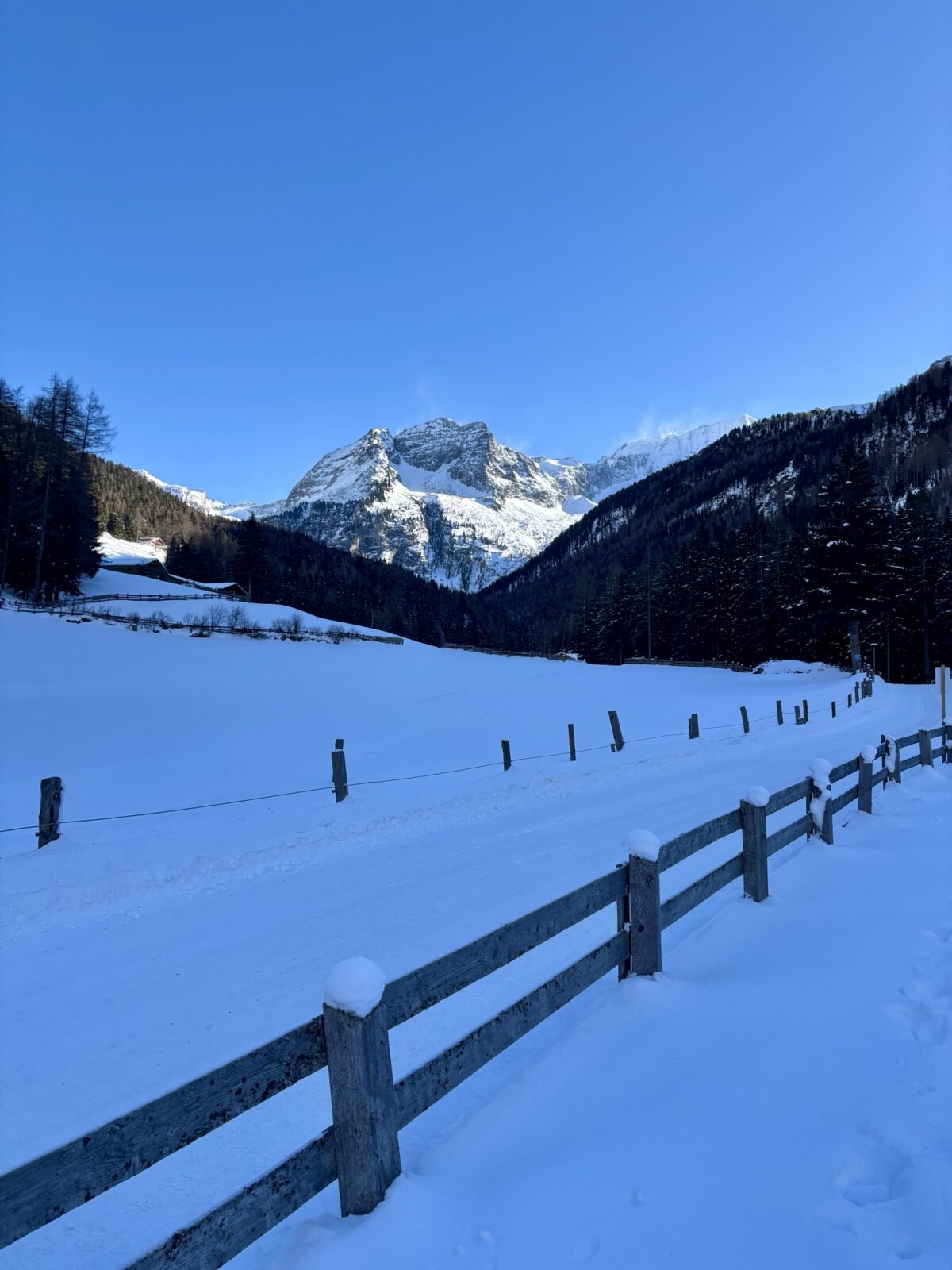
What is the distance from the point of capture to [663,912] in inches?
188

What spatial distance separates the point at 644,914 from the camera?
4.57 metres

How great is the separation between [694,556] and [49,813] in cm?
6402

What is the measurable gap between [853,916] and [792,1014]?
2.27 metres

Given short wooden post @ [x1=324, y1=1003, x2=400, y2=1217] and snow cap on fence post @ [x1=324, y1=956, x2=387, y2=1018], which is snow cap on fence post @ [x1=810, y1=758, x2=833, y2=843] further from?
snow cap on fence post @ [x1=324, y1=956, x2=387, y2=1018]

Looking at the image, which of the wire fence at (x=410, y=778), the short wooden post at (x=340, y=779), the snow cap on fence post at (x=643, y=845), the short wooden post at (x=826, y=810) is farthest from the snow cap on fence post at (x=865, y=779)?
the short wooden post at (x=340, y=779)

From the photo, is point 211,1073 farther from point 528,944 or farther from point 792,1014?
point 792,1014

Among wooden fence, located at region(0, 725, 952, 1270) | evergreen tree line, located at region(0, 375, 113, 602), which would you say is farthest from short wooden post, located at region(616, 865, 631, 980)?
evergreen tree line, located at region(0, 375, 113, 602)

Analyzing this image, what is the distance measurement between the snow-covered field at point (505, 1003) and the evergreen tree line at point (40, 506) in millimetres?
39268

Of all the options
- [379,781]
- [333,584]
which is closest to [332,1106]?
[379,781]

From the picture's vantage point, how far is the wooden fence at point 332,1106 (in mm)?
1744

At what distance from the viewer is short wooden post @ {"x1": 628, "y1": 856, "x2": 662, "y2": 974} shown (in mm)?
4508

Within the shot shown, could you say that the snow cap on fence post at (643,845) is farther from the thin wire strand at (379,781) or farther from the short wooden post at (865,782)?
the thin wire strand at (379,781)

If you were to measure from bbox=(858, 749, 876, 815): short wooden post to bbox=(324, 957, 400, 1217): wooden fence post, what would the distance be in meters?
9.56

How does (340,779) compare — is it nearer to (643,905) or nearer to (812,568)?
(643,905)
